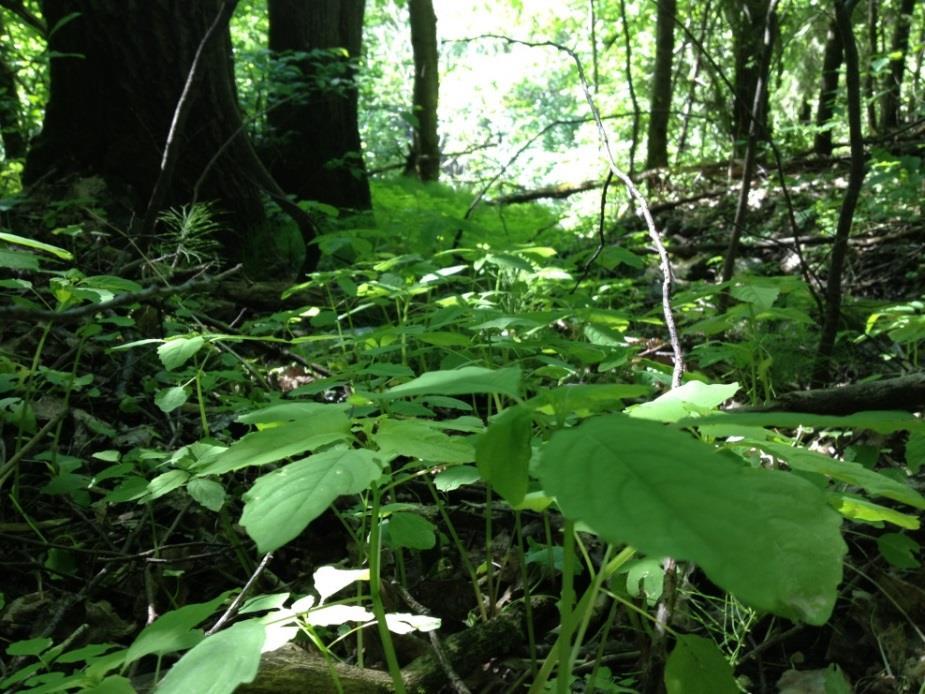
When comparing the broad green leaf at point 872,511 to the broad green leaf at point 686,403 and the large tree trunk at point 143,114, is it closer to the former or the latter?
the broad green leaf at point 686,403

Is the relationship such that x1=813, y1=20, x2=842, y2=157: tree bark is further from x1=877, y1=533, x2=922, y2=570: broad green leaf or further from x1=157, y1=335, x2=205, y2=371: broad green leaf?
x1=157, y1=335, x2=205, y2=371: broad green leaf

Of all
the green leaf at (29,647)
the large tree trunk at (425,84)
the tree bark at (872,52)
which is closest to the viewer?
the green leaf at (29,647)

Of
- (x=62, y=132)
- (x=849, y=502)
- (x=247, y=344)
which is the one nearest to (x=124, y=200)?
(x=62, y=132)

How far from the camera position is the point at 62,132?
388 centimetres

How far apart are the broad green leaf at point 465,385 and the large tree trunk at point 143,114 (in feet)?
9.81

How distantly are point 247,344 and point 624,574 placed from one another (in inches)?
82.9

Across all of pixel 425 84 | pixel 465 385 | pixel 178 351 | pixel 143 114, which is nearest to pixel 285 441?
pixel 465 385

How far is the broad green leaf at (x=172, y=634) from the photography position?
0.81 meters

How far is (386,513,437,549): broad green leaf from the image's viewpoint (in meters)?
1.19

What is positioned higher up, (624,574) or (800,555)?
(800,555)

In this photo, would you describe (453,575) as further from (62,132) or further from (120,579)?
(62,132)

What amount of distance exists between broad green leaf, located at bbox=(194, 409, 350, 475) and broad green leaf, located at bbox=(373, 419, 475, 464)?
0.05 m

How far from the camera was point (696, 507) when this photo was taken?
481 mm

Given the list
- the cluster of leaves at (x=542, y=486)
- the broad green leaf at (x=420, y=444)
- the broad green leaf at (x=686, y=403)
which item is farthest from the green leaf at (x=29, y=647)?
the broad green leaf at (x=686, y=403)
